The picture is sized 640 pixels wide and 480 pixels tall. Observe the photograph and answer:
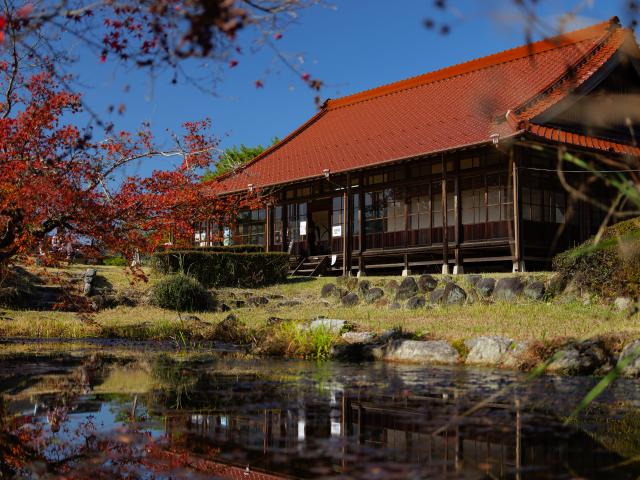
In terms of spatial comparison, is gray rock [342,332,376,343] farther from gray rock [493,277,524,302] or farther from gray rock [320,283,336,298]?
gray rock [320,283,336,298]

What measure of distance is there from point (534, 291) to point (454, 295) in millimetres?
1521

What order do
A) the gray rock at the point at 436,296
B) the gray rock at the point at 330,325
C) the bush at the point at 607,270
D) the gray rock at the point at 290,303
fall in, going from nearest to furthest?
the gray rock at the point at 330,325, the bush at the point at 607,270, the gray rock at the point at 436,296, the gray rock at the point at 290,303

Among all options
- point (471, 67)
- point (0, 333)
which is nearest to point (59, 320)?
point (0, 333)

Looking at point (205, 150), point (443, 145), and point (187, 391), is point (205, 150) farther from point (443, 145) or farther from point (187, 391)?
point (443, 145)

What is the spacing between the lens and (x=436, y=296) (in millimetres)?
14594

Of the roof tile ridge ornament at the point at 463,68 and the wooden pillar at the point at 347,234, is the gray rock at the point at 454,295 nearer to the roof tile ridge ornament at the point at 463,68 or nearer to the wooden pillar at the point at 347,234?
the wooden pillar at the point at 347,234

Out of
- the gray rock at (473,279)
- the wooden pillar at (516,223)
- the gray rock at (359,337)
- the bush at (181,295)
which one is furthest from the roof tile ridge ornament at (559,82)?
the gray rock at (359,337)

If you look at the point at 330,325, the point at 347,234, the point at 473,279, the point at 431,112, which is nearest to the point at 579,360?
the point at 330,325

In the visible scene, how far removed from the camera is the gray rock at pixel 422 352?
846 centimetres

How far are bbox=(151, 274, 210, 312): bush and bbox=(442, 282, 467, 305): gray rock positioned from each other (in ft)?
18.0

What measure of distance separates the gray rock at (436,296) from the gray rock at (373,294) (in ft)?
5.27

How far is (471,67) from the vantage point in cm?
2353

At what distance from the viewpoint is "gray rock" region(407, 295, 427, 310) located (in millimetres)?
14234

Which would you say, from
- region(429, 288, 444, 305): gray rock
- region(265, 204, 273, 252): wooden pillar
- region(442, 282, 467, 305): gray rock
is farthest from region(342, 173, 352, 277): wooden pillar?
region(442, 282, 467, 305): gray rock
